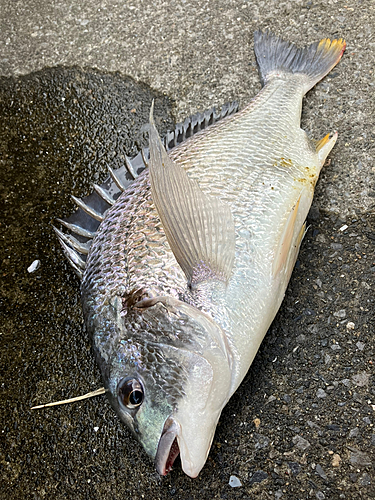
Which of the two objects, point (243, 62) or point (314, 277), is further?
point (243, 62)

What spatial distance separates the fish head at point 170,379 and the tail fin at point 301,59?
185 cm

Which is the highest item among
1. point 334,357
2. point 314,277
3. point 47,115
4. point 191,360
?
point 47,115

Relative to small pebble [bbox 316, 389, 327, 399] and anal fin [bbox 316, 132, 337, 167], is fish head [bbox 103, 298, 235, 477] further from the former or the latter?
anal fin [bbox 316, 132, 337, 167]

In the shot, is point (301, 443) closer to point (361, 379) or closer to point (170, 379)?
point (361, 379)

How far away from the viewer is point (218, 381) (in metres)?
1.69

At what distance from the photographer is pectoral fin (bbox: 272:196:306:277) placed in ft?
6.41

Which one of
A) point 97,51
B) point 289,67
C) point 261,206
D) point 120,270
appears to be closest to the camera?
point 120,270

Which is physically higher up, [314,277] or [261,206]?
[261,206]

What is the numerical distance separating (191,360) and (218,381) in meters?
0.15

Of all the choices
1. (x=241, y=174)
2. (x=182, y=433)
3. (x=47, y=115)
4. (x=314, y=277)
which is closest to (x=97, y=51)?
(x=47, y=115)

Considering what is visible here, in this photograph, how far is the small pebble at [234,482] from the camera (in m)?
1.93

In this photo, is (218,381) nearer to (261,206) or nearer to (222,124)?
(261,206)

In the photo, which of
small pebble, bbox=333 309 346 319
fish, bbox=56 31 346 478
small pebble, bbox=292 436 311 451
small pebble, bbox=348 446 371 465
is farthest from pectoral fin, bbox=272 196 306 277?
small pebble, bbox=348 446 371 465

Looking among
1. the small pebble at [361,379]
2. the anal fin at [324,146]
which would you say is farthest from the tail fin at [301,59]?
the small pebble at [361,379]
